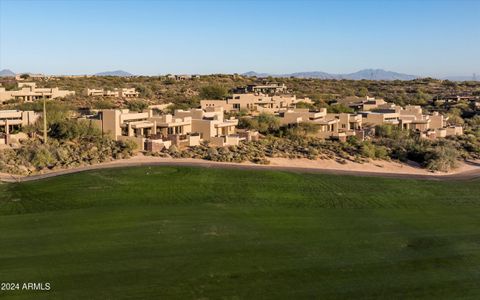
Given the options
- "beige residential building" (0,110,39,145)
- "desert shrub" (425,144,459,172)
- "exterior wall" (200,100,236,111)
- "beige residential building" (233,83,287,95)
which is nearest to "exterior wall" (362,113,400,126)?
"desert shrub" (425,144,459,172)

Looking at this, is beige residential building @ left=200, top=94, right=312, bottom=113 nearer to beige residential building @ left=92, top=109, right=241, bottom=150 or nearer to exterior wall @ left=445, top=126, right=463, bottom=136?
beige residential building @ left=92, top=109, right=241, bottom=150

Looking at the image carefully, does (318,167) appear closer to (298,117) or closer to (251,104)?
(298,117)

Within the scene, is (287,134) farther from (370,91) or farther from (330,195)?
(370,91)

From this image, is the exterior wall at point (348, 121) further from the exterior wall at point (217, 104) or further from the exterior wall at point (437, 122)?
the exterior wall at point (217, 104)

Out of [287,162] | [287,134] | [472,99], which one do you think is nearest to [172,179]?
[287,162]

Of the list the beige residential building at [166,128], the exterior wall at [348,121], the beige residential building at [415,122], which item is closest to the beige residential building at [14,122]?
the beige residential building at [166,128]

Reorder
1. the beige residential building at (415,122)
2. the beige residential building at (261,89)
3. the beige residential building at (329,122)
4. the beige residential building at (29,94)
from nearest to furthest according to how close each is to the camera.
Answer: the beige residential building at (329,122) → the beige residential building at (415,122) → the beige residential building at (29,94) → the beige residential building at (261,89)
